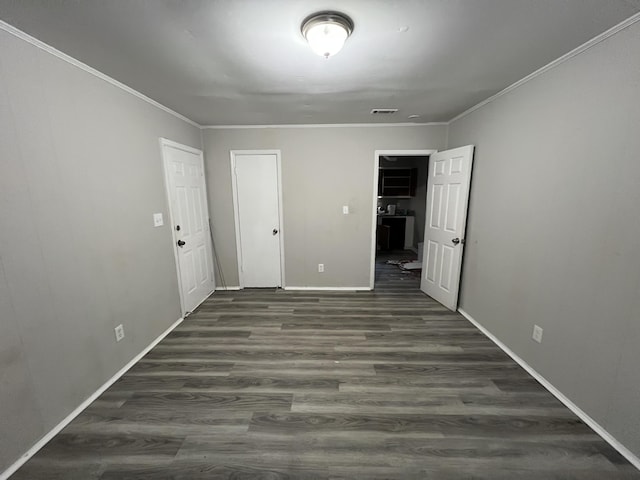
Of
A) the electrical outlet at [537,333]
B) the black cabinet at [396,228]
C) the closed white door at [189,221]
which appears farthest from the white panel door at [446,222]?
the closed white door at [189,221]

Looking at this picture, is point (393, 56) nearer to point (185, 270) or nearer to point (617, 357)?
point (617, 357)

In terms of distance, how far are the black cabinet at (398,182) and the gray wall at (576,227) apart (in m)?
3.97

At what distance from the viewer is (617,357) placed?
1.43m

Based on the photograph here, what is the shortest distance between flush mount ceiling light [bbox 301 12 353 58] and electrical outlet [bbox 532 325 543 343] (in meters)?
2.55

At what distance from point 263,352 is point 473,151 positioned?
3146 mm

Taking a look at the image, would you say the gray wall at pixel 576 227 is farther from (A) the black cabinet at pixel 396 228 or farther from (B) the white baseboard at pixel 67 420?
(A) the black cabinet at pixel 396 228

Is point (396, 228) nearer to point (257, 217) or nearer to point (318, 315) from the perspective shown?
point (257, 217)

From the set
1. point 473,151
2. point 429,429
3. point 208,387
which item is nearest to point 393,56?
point 473,151

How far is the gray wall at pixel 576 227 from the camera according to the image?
4.53 ft

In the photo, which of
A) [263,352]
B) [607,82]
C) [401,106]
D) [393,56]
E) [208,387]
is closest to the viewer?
[607,82]

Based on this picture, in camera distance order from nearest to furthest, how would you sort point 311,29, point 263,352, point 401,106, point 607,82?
1. point 311,29
2. point 607,82
3. point 263,352
4. point 401,106

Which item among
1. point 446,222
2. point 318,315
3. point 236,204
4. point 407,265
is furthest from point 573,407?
point 236,204

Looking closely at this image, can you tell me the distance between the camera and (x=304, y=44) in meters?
1.54

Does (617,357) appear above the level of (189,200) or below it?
below
